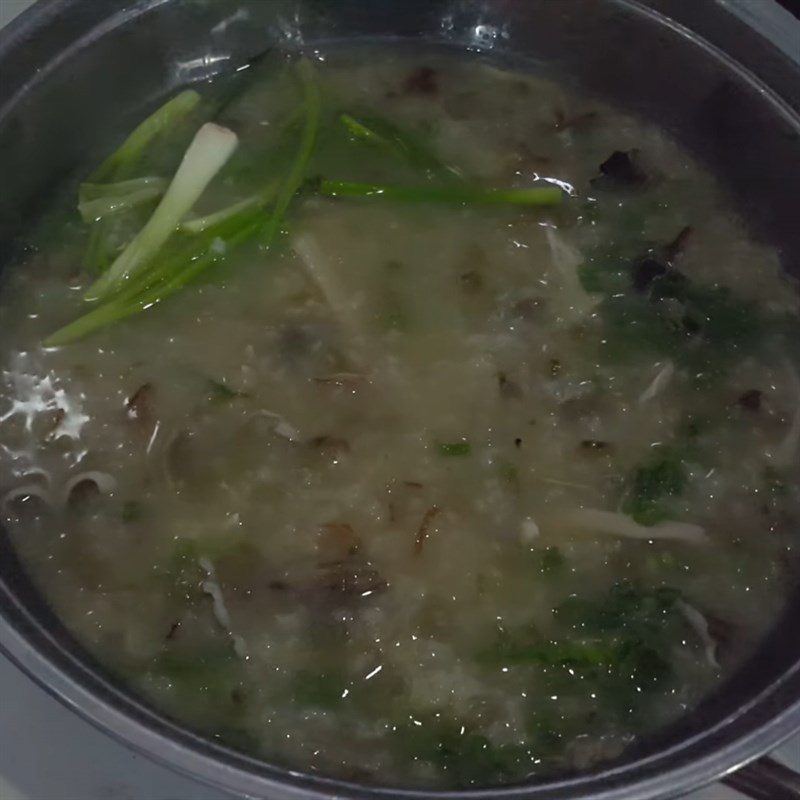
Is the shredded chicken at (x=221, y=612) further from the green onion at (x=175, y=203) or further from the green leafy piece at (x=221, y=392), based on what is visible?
the green onion at (x=175, y=203)

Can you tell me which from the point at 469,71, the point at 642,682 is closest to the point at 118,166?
the point at 469,71

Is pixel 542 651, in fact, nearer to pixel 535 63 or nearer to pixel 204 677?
pixel 204 677

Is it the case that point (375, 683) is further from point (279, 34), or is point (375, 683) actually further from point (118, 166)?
point (279, 34)

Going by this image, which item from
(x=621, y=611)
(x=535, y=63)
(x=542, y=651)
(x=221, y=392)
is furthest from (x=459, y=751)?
(x=535, y=63)

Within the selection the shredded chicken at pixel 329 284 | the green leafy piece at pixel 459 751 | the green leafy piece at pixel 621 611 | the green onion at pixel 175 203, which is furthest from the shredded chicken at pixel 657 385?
the green onion at pixel 175 203

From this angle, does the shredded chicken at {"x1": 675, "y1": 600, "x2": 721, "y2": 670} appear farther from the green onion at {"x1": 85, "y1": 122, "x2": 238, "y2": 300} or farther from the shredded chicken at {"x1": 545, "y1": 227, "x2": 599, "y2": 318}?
the green onion at {"x1": 85, "y1": 122, "x2": 238, "y2": 300}

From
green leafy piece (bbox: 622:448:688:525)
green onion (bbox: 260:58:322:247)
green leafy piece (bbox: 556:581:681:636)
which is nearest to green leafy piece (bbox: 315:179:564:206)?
green onion (bbox: 260:58:322:247)
